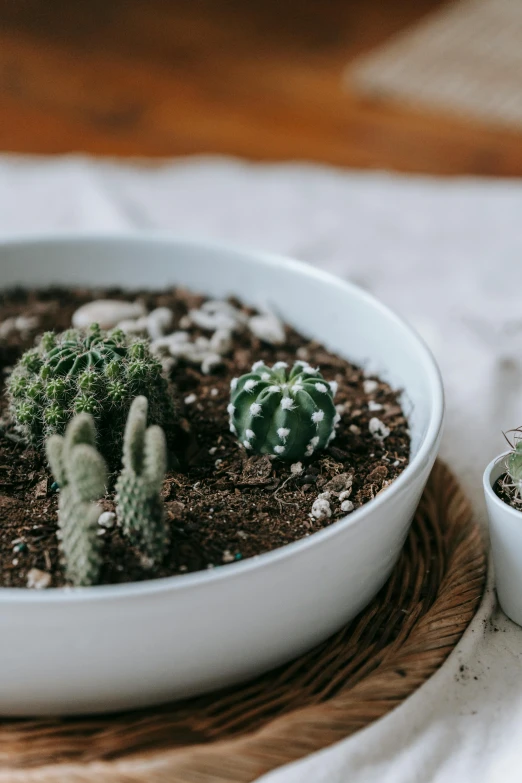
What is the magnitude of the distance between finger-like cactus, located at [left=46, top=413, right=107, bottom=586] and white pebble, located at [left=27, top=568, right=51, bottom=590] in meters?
0.03

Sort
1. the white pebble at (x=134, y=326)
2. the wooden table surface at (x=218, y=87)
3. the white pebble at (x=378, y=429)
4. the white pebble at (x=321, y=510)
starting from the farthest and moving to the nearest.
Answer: the wooden table surface at (x=218, y=87) → the white pebble at (x=134, y=326) → the white pebble at (x=378, y=429) → the white pebble at (x=321, y=510)

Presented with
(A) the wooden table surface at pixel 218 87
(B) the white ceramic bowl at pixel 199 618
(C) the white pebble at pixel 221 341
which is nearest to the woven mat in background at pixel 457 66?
(A) the wooden table surface at pixel 218 87

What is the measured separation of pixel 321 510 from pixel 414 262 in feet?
3.69

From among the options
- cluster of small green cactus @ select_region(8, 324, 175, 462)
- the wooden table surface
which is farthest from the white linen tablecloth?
cluster of small green cactus @ select_region(8, 324, 175, 462)

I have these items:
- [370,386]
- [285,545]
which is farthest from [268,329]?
[285,545]

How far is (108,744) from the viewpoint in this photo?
900 mm

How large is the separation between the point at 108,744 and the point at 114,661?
100 mm

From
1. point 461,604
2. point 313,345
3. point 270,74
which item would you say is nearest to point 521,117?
point 270,74

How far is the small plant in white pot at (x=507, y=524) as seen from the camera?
3.34 feet

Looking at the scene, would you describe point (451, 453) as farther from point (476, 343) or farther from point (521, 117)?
point (521, 117)

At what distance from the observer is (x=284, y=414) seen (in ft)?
3.66

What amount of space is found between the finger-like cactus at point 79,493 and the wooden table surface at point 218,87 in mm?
1915

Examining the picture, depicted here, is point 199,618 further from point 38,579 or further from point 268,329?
point 268,329

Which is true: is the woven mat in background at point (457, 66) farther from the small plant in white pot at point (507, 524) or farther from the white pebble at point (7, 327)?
the small plant in white pot at point (507, 524)
